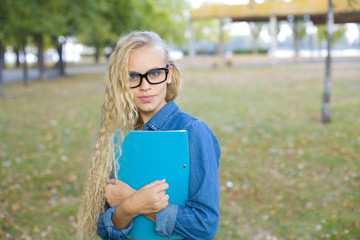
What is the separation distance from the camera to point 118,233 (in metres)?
→ 1.87

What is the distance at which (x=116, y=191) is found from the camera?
6.15 ft

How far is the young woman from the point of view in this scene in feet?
5.84

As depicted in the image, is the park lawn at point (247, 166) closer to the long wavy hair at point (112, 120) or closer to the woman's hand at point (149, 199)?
the long wavy hair at point (112, 120)

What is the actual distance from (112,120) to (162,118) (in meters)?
0.25

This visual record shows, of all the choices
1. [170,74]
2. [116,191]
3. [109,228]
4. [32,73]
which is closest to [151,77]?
[170,74]

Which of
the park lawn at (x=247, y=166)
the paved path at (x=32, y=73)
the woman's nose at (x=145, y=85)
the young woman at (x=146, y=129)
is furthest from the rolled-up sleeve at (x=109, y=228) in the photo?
the paved path at (x=32, y=73)

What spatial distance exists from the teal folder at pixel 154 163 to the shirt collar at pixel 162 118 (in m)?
0.16

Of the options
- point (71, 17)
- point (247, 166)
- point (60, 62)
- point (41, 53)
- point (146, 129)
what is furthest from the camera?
point (60, 62)

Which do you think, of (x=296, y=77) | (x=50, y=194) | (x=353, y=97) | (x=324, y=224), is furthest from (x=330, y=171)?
(x=296, y=77)

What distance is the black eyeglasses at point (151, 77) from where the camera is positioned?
1934mm

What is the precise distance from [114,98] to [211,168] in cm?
58

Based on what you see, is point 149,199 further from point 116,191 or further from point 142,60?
point 142,60

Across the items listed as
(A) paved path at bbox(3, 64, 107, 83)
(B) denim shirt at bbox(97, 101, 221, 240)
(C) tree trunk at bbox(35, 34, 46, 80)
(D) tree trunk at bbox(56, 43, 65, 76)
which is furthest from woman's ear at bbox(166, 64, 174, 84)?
(D) tree trunk at bbox(56, 43, 65, 76)

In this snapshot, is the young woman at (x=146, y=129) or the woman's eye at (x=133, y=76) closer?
the young woman at (x=146, y=129)
